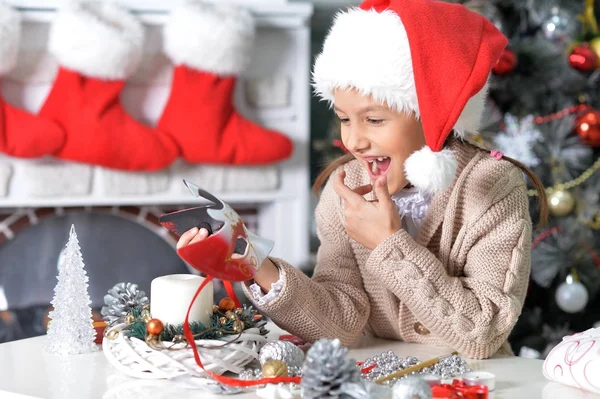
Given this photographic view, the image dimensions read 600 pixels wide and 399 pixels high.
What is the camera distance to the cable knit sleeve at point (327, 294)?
110 cm

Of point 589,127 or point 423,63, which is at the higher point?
point 423,63

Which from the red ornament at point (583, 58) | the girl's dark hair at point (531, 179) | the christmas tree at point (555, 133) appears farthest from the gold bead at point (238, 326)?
the red ornament at point (583, 58)

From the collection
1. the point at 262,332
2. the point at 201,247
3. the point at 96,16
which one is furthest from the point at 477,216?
the point at 96,16

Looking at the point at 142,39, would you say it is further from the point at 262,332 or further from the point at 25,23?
the point at 262,332

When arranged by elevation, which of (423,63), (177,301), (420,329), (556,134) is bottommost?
(420,329)

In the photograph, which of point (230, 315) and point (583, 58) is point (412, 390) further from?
point (583, 58)

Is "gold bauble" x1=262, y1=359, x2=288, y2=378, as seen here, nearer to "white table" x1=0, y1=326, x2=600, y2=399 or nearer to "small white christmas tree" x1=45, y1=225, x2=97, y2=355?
"white table" x1=0, y1=326, x2=600, y2=399

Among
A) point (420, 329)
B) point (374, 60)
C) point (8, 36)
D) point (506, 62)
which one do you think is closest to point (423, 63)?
point (374, 60)

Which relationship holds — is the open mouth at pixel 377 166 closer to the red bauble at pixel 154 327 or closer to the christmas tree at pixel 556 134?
the red bauble at pixel 154 327

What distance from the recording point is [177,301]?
97 cm

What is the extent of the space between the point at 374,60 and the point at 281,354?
435mm

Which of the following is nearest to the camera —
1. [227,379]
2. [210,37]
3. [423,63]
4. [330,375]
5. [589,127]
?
[330,375]

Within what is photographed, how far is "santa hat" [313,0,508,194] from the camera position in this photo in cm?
110

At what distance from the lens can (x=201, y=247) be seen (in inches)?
34.3
